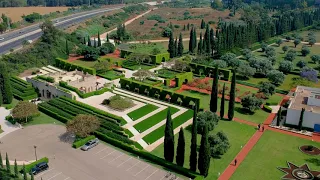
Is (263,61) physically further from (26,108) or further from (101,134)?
(26,108)

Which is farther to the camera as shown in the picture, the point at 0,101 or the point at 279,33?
the point at 279,33

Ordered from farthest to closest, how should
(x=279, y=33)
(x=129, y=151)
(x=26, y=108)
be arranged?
(x=279, y=33)
(x=26, y=108)
(x=129, y=151)

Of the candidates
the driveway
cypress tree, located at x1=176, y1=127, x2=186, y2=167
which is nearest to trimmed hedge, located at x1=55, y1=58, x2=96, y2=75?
the driveway

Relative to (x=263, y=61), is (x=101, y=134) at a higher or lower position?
lower

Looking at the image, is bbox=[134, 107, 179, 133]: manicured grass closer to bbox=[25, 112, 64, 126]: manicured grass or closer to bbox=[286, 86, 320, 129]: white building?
bbox=[25, 112, 64, 126]: manicured grass

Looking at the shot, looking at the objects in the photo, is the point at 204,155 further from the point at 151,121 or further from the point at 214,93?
the point at 214,93

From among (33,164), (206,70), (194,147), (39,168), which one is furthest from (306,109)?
(33,164)

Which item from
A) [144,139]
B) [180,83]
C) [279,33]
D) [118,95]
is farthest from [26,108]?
[279,33]
